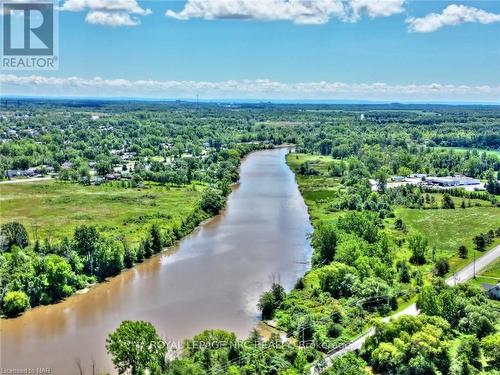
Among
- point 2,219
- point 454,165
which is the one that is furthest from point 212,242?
point 454,165

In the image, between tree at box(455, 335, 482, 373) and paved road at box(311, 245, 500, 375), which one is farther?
paved road at box(311, 245, 500, 375)

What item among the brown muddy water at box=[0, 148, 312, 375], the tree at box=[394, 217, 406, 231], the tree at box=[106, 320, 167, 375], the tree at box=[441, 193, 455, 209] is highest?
the tree at box=[441, 193, 455, 209]

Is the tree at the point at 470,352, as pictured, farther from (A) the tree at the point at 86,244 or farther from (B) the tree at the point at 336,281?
(A) the tree at the point at 86,244

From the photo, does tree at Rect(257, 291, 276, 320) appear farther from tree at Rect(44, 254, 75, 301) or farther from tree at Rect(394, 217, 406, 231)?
tree at Rect(394, 217, 406, 231)

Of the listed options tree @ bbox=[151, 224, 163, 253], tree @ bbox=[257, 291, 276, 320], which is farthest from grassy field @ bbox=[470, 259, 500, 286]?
tree @ bbox=[151, 224, 163, 253]

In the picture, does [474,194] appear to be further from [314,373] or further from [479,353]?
[314,373]

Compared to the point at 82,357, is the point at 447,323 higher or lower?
higher
